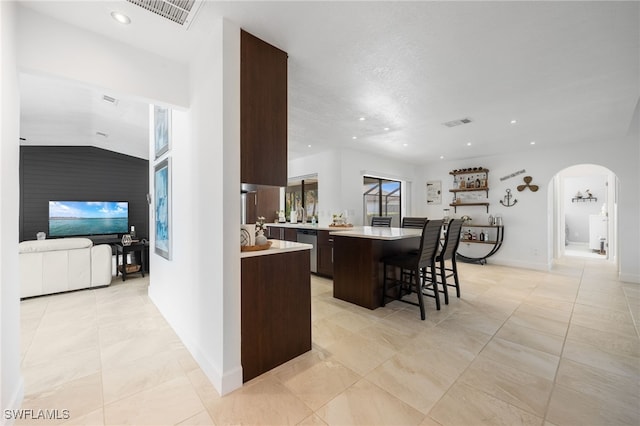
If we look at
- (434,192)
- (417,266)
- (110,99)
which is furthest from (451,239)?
(110,99)

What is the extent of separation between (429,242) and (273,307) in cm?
194

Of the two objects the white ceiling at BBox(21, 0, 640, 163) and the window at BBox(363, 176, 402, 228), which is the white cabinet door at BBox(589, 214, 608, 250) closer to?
the white ceiling at BBox(21, 0, 640, 163)

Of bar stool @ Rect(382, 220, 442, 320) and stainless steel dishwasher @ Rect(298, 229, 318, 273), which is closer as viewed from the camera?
bar stool @ Rect(382, 220, 442, 320)

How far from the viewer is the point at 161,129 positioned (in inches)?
122

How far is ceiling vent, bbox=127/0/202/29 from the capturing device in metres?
1.62

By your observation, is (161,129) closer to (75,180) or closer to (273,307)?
(273,307)

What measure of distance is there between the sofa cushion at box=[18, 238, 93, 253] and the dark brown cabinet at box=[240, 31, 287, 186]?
147 inches

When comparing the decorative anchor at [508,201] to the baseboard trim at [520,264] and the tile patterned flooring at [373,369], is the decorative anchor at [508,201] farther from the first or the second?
the tile patterned flooring at [373,369]

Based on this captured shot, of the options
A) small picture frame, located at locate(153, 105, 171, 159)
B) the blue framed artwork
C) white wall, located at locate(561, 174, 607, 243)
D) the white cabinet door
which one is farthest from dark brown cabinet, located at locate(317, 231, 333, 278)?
white wall, located at locate(561, 174, 607, 243)

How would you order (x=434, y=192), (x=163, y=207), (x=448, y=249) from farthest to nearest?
(x=434, y=192) → (x=448, y=249) → (x=163, y=207)

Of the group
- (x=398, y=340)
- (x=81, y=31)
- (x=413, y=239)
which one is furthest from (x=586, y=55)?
(x=81, y=31)

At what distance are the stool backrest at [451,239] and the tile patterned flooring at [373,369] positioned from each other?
0.66 metres

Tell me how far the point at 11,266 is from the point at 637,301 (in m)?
6.35

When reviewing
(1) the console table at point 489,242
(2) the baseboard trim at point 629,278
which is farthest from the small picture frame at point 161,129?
(2) the baseboard trim at point 629,278
